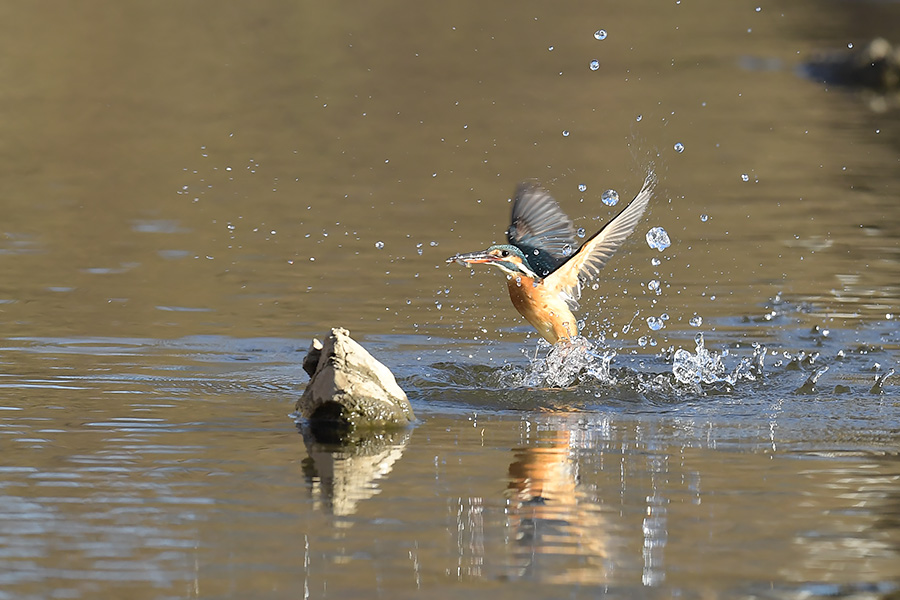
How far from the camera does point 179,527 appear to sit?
5.07 meters

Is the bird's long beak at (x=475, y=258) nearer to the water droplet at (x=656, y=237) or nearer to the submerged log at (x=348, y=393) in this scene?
the water droplet at (x=656, y=237)

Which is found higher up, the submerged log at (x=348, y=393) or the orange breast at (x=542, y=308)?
the orange breast at (x=542, y=308)

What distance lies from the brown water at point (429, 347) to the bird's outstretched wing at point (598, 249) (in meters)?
0.42

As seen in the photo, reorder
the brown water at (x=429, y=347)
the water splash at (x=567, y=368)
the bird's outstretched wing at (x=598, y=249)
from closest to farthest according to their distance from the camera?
1. the brown water at (x=429, y=347)
2. the water splash at (x=567, y=368)
3. the bird's outstretched wing at (x=598, y=249)

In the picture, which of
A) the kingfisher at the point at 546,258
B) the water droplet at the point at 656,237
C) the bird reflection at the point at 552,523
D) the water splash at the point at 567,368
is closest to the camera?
the bird reflection at the point at 552,523

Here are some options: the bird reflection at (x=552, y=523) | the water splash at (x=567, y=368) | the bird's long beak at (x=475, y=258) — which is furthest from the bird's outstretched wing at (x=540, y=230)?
the bird reflection at (x=552, y=523)

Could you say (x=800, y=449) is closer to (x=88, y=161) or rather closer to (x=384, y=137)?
(x=88, y=161)

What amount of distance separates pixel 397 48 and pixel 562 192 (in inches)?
552

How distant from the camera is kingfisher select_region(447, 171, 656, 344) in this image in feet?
26.8

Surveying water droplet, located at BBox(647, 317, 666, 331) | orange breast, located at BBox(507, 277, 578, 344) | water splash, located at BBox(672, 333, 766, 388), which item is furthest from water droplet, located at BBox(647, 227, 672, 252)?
water splash, located at BBox(672, 333, 766, 388)

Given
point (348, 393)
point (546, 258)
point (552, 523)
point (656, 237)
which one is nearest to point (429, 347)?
point (546, 258)

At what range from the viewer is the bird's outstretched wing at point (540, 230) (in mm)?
8344

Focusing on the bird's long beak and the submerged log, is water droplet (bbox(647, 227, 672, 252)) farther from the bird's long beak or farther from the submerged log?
the submerged log

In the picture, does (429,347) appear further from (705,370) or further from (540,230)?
(705,370)
